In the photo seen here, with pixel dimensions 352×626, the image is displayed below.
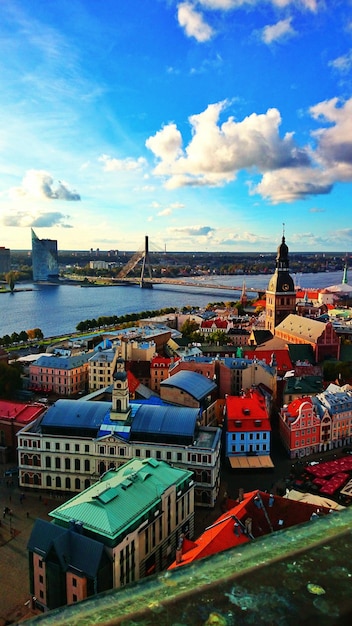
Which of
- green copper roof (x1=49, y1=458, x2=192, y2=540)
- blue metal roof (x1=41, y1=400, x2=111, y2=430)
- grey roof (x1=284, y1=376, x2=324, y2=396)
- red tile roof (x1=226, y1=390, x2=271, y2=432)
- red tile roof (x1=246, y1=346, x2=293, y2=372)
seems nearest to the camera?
green copper roof (x1=49, y1=458, x2=192, y2=540)

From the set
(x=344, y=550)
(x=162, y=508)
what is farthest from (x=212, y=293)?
(x=344, y=550)

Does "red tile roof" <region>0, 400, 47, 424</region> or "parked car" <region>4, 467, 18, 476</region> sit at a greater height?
"red tile roof" <region>0, 400, 47, 424</region>

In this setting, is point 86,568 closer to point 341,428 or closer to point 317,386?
point 341,428

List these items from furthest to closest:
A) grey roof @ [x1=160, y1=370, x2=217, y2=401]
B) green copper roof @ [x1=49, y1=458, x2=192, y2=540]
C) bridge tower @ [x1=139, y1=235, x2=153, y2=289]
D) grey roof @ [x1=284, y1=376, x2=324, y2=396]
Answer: bridge tower @ [x1=139, y1=235, x2=153, y2=289], grey roof @ [x1=284, y1=376, x2=324, y2=396], grey roof @ [x1=160, y1=370, x2=217, y2=401], green copper roof @ [x1=49, y1=458, x2=192, y2=540]

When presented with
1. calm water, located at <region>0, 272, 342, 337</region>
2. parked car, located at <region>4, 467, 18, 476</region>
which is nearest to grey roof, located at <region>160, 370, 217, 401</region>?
parked car, located at <region>4, 467, 18, 476</region>

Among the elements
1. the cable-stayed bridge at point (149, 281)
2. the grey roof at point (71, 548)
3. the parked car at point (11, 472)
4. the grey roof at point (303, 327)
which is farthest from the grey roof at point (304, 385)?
the cable-stayed bridge at point (149, 281)

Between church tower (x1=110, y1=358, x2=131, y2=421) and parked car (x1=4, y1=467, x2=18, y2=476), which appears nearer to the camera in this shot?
church tower (x1=110, y1=358, x2=131, y2=421)

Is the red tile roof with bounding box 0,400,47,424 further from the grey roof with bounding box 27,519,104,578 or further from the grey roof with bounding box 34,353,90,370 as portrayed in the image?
the grey roof with bounding box 27,519,104,578
